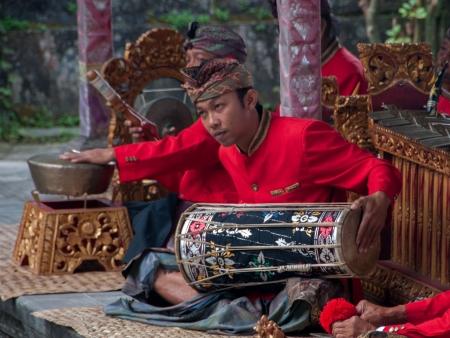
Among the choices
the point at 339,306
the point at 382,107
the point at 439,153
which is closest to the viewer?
the point at 339,306

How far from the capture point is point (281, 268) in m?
6.00

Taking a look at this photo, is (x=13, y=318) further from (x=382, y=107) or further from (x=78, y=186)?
(x=382, y=107)

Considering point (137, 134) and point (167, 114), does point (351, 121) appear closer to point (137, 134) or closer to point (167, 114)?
point (137, 134)

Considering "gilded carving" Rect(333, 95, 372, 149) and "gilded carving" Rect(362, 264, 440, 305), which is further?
"gilded carving" Rect(333, 95, 372, 149)

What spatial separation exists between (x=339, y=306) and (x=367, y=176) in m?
0.73

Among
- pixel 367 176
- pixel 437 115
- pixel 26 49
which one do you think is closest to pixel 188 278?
pixel 367 176

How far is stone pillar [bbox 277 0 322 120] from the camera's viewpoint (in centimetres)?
720

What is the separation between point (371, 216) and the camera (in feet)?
19.1

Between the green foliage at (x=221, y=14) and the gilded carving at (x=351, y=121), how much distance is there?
7983mm

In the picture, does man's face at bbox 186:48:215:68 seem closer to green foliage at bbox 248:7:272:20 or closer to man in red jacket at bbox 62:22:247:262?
man in red jacket at bbox 62:22:247:262

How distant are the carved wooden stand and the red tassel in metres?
2.24

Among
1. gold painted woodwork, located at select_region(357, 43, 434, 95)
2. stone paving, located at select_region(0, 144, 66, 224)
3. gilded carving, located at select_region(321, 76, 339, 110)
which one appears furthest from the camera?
stone paving, located at select_region(0, 144, 66, 224)

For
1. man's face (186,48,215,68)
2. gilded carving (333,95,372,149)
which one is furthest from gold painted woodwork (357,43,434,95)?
man's face (186,48,215,68)

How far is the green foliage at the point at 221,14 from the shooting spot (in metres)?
15.0
